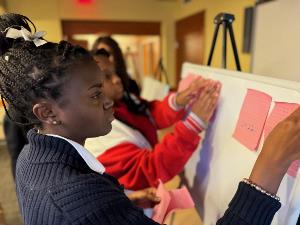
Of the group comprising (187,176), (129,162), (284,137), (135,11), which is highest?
(135,11)

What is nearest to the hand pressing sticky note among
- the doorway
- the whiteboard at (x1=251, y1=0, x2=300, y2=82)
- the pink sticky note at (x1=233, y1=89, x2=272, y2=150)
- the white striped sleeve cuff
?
the pink sticky note at (x1=233, y1=89, x2=272, y2=150)

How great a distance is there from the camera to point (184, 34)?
3.35 meters

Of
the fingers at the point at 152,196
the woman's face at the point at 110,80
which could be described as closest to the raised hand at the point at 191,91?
the woman's face at the point at 110,80

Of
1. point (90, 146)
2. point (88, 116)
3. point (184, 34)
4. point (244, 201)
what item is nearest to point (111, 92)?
point (90, 146)

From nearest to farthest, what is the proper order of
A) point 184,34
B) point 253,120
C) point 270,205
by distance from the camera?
point 270,205
point 253,120
point 184,34

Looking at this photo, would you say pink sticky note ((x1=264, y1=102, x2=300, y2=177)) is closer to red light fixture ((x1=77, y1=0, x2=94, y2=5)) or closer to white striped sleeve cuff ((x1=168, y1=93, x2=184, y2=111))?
white striped sleeve cuff ((x1=168, y1=93, x2=184, y2=111))

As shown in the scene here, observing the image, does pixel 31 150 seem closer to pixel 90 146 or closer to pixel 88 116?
pixel 88 116

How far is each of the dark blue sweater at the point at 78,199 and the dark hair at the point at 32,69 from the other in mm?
89

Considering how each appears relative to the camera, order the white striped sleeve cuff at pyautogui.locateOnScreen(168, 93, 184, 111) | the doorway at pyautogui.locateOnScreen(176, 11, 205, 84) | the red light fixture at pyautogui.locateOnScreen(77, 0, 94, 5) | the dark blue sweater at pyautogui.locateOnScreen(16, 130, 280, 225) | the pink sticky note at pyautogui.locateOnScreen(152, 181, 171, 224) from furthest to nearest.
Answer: the red light fixture at pyautogui.locateOnScreen(77, 0, 94, 5) < the doorway at pyautogui.locateOnScreen(176, 11, 205, 84) < the white striped sleeve cuff at pyautogui.locateOnScreen(168, 93, 184, 111) < the pink sticky note at pyautogui.locateOnScreen(152, 181, 171, 224) < the dark blue sweater at pyautogui.locateOnScreen(16, 130, 280, 225)

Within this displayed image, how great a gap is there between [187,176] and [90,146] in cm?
46

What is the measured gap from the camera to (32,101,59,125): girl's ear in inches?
18.7

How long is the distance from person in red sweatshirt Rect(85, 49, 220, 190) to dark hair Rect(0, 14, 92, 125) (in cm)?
28

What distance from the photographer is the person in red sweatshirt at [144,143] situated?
2.62 feet

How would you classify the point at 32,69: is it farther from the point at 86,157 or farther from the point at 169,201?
the point at 169,201
